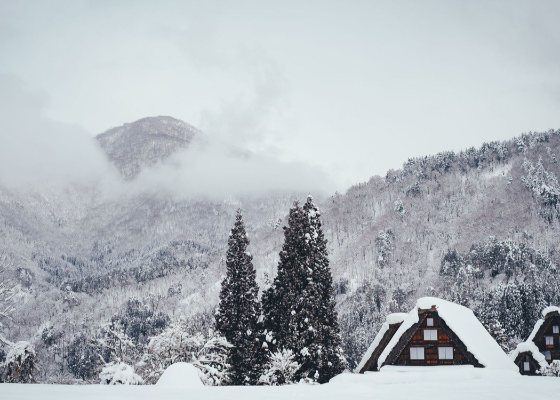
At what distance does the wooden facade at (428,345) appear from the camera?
40.2 meters

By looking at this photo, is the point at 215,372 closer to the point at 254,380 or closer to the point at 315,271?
the point at 254,380

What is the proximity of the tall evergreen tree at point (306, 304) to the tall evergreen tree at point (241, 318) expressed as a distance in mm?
1363

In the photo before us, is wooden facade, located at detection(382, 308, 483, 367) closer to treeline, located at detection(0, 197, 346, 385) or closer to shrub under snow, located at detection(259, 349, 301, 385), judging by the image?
treeline, located at detection(0, 197, 346, 385)

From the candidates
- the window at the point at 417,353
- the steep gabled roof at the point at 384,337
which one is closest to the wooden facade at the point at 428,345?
the window at the point at 417,353

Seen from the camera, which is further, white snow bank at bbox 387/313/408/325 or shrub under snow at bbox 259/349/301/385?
white snow bank at bbox 387/313/408/325

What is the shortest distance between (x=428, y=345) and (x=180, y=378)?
2888 centimetres

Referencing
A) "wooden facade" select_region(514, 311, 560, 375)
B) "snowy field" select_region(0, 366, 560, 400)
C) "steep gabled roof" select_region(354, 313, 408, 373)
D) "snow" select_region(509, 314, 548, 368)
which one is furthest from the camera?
"wooden facade" select_region(514, 311, 560, 375)

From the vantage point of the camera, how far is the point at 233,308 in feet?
147

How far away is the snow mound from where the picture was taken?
1605 cm

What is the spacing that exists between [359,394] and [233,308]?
3183 centimetres

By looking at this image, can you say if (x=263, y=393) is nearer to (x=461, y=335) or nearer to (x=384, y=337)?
(x=461, y=335)

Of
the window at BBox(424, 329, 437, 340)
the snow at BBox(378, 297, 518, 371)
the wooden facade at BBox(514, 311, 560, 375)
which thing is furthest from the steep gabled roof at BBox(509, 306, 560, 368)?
the window at BBox(424, 329, 437, 340)

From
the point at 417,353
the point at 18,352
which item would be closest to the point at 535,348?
the point at 417,353

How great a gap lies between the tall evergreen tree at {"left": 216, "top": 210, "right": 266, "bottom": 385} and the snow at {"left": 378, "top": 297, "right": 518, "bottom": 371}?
10116mm
